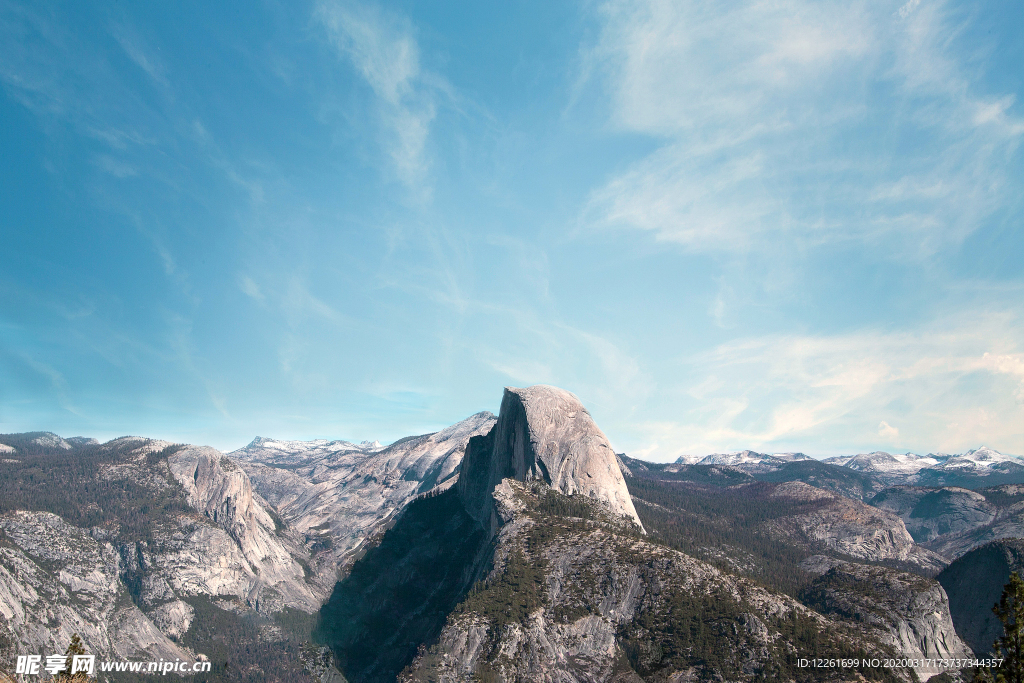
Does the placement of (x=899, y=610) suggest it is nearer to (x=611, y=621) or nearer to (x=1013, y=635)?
(x=611, y=621)

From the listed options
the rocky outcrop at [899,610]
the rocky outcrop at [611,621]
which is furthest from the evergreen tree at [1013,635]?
the rocky outcrop at [899,610]

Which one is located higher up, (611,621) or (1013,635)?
(1013,635)

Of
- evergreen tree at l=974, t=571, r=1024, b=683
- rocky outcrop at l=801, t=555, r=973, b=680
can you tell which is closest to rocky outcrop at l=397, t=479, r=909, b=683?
rocky outcrop at l=801, t=555, r=973, b=680

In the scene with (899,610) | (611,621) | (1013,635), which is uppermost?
(1013,635)

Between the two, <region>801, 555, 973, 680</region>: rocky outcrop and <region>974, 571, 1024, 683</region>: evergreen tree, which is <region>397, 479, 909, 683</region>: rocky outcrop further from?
<region>974, 571, 1024, 683</region>: evergreen tree

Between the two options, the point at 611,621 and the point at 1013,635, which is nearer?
the point at 1013,635

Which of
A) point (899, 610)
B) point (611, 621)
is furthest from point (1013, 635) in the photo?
point (899, 610)

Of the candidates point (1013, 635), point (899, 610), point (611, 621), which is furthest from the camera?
point (899, 610)

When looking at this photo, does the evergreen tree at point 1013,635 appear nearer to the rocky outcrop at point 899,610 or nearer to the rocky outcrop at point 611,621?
the rocky outcrop at point 611,621

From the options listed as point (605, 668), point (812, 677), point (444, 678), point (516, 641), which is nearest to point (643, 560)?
point (605, 668)
